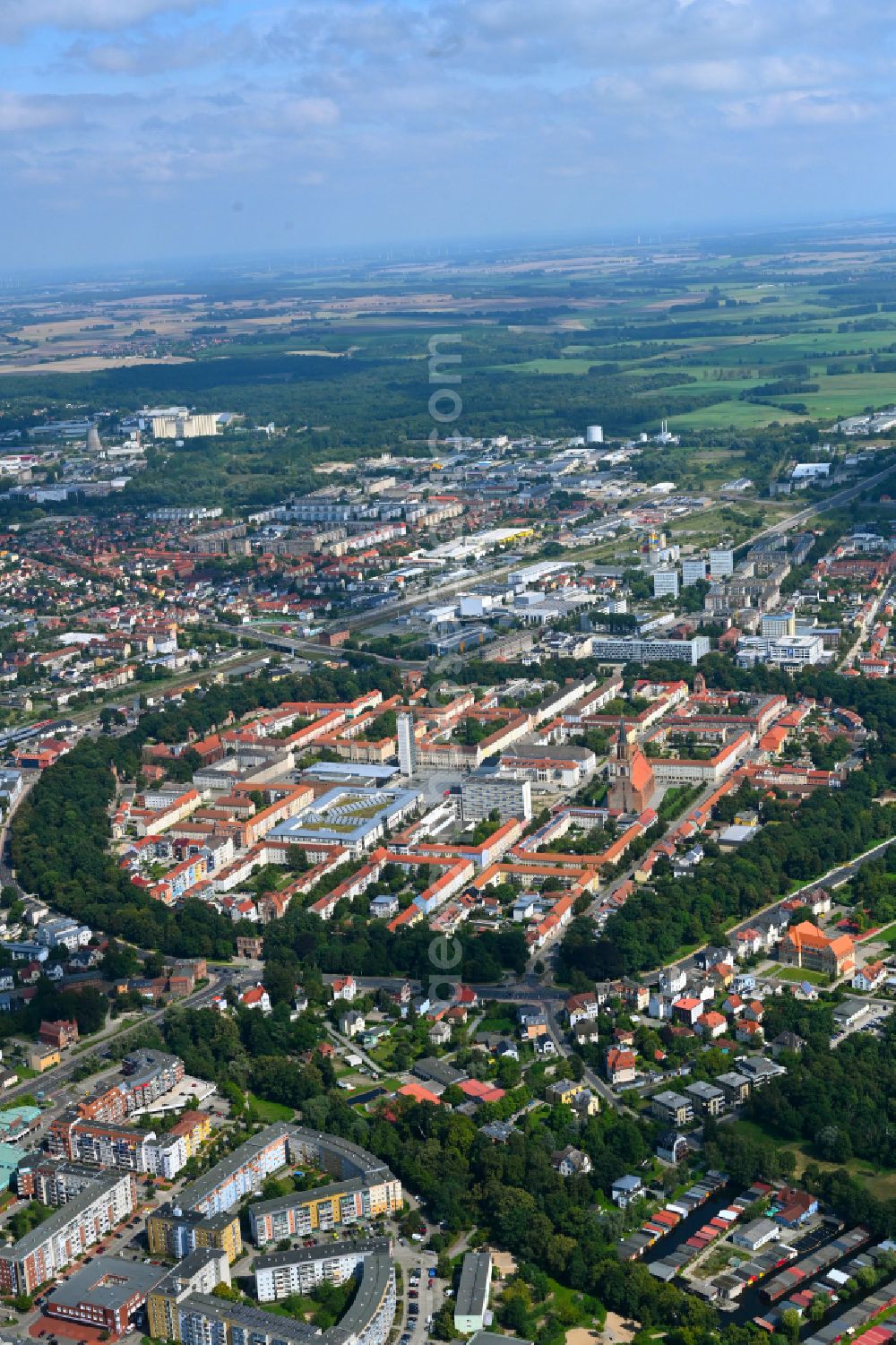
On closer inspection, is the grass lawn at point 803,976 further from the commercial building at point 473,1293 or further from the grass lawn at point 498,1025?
the commercial building at point 473,1293

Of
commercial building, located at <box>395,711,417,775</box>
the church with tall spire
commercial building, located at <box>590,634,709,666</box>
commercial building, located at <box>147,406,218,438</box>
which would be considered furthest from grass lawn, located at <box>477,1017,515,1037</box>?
commercial building, located at <box>147,406,218,438</box>

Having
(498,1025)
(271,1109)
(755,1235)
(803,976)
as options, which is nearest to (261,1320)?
(271,1109)

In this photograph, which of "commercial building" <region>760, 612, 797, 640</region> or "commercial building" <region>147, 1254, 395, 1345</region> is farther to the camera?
"commercial building" <region>760, 612, 797, 640</region>

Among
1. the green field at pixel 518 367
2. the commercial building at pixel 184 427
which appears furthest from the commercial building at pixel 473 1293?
the commercial building at pixel 184 427

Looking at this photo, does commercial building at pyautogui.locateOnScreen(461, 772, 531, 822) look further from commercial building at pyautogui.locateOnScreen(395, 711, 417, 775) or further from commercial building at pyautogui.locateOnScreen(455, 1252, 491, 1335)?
commercial building at pyautogui.locateOnScreen(455, 1252, 491, 1335)

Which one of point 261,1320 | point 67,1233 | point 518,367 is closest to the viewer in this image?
point 261,1320

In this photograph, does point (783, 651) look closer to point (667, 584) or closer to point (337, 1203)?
point (667, 584)
